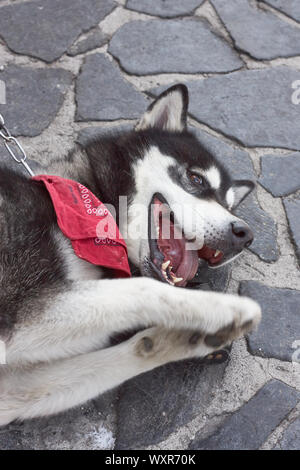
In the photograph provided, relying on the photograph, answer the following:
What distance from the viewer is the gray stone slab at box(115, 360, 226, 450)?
8.81 ft

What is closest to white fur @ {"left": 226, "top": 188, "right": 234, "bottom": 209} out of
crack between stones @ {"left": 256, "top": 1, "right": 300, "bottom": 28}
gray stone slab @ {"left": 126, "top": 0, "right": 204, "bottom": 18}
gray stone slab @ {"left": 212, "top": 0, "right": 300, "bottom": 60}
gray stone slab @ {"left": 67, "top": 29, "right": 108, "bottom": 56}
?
gray stone slab @ {"left": 212, "top": 0, "right": 300, "bottom": 60}

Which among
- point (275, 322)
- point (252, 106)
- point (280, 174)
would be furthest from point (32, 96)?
point (275, 322)

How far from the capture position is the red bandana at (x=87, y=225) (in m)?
2.54

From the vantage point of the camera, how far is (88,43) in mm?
4434

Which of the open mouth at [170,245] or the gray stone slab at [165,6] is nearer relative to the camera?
the open mouth at [170,245]

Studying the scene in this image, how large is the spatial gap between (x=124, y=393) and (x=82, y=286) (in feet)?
2.70

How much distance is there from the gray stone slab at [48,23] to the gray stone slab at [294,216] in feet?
7.70

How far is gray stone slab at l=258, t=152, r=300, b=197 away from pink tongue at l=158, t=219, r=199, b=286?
127 cm

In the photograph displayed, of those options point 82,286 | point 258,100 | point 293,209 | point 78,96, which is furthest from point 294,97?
point 82,286

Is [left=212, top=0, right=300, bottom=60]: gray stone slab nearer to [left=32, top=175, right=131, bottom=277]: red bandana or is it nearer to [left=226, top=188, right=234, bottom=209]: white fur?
[left=226, top=188, right=234, bottom=209]: white fur

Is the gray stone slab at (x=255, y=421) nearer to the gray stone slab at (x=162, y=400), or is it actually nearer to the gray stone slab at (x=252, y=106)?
the gray stone slab at (x=162, y=400)

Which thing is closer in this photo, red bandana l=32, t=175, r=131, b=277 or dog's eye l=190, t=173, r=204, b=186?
red bandana l=32, t=175, r=131, b=277

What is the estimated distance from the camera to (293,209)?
374 centimetres

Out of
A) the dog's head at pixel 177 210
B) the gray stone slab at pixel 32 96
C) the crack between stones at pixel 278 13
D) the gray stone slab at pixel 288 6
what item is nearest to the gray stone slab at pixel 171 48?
the gray stone slab at pixel 32 96
